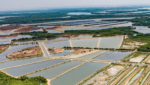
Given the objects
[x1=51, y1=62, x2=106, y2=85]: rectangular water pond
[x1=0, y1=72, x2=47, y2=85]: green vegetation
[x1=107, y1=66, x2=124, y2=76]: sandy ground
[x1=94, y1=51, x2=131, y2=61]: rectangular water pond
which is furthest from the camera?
[x1=94, y1=51, x2=131, y2=61]: rectangular water pond

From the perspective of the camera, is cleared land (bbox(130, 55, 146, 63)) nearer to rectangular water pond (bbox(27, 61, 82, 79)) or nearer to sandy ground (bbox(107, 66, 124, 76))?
sandy ground (bbox(107, 66, 124, 76))

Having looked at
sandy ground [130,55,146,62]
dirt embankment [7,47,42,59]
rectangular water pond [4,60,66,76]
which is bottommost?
rectangular water pond [4,60,66,76]

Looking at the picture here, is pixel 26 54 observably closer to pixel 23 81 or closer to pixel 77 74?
pixel 23 81

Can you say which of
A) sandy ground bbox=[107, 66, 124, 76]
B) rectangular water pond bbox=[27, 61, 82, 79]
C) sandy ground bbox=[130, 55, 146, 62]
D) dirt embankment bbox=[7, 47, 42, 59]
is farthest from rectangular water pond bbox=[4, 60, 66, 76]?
sandy ground bbox=[130, 55, 146, 62]

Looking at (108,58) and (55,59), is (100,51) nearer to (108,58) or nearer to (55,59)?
(108,58)

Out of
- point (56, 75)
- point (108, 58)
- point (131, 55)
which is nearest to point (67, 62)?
point (56, 75)

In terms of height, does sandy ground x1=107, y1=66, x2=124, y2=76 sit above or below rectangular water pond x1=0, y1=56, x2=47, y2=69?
above

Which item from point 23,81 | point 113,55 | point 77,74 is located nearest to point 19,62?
point 23,81
